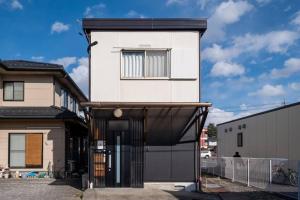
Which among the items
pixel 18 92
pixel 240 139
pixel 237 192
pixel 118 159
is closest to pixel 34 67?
pixel 18 92

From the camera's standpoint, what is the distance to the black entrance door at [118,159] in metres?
15.8

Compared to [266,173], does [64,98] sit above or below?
above

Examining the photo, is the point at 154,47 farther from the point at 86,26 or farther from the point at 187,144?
the point at 187,144

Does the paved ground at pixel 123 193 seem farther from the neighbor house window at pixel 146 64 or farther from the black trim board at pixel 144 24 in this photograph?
the black trim board at pixel 144 24

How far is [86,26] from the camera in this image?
15711 mm

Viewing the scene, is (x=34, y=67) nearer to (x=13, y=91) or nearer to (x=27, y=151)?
(x=13, y=91)

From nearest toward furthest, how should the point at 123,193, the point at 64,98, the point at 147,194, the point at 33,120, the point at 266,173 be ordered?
the point at 147,194
the point at 123,193
the point at 266,173
the point at 33,120
the point at 64,98

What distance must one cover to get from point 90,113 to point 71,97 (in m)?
13.0

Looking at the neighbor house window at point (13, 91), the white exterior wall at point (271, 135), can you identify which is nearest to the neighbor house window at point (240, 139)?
the white exterior wall at point (271, 135)

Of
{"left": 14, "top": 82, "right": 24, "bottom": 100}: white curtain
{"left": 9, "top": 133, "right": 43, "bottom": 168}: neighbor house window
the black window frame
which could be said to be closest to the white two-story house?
{"left": 9, "top": 133, "right": 43, "bottom": 168}: neighbor house window

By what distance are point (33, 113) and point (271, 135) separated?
1173 centimetres

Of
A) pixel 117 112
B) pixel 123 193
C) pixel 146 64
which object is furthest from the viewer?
pixel 146 64

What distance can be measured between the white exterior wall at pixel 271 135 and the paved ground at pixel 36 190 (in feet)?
31.7

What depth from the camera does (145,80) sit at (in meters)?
15.7
